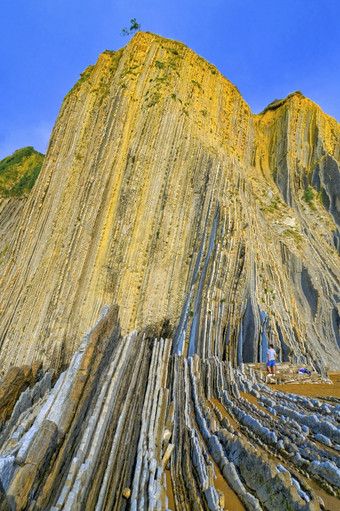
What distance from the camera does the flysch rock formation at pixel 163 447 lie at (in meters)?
3.68

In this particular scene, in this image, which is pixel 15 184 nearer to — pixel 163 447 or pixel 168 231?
pixel 168 231

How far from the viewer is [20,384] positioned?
9.62 metres

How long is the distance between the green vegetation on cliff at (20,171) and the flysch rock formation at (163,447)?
32.4 m

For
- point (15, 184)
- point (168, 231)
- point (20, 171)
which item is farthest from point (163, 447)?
point (20, 171)

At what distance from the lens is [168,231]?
1747cm

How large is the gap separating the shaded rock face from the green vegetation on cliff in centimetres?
1459

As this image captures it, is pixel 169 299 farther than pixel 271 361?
Yes

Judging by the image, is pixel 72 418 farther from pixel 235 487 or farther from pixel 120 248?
pixel 120 248

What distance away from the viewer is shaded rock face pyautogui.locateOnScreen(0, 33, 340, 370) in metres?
14.2

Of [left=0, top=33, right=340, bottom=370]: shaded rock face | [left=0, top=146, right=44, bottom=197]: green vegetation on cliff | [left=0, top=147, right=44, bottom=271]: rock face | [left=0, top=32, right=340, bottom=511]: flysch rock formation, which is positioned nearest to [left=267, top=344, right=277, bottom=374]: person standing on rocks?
[left=0, top=32, right=340, bottom=511]: flysch rock formation

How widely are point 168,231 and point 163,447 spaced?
13047 mm

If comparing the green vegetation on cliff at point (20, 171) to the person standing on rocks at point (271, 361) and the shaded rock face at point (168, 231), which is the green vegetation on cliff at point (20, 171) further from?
the person standing on rocks at point (271, 361)

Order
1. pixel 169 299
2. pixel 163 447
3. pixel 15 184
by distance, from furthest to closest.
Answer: pixel 15 184 < pixel 169 299 < pixel 163 447

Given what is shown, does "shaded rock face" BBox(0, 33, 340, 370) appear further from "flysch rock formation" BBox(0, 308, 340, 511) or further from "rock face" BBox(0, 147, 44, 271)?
"rock face" BBox(0, 147, 44, 271)
